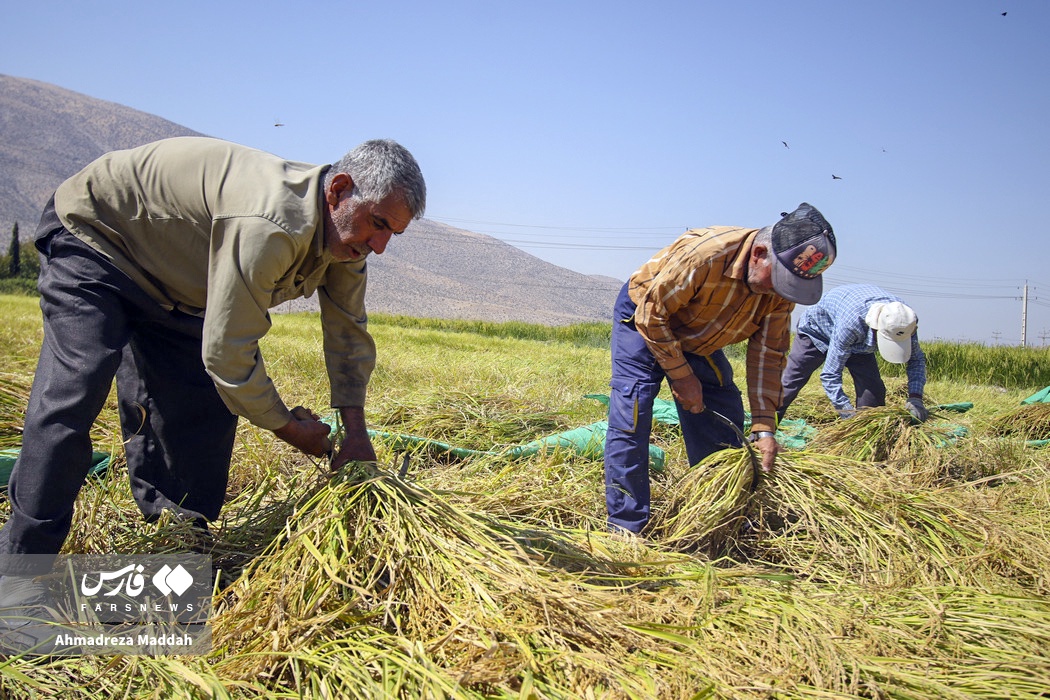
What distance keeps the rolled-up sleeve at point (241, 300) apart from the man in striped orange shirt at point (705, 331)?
1290 mm

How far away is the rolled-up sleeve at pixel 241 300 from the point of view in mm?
1837

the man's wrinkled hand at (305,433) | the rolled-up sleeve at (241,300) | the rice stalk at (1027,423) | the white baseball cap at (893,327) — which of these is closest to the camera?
the rolled-up sleeve at (241,300)

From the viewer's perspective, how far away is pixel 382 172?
6.23 ft

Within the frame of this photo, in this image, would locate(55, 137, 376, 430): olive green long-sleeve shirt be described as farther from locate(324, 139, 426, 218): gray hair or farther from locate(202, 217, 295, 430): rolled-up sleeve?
locate(324, 139, 426, 218): gray hair

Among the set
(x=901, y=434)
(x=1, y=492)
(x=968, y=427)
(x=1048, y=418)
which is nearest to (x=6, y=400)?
(x=1, y=492)

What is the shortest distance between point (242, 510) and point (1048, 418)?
16.8 ft

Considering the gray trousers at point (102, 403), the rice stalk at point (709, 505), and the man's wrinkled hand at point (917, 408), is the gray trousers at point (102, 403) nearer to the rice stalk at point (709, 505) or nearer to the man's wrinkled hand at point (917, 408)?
the rice stalk at point (709, 505)

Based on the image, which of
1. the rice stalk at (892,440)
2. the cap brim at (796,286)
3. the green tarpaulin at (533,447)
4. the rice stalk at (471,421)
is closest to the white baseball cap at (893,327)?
the rice stalk at (892,440)

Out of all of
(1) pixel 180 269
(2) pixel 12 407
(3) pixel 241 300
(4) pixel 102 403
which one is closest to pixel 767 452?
(3) pixel 241 300

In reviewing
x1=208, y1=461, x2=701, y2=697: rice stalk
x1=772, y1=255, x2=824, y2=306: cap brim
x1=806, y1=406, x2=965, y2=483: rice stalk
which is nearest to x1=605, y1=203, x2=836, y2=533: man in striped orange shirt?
x1=772, y1=255, x2=824, y2=306: cap brim

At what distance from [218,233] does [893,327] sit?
11.9ft

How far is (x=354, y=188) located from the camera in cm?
195

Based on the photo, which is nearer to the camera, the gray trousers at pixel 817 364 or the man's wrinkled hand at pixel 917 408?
the man's wrinkled hand at pixel 917 408

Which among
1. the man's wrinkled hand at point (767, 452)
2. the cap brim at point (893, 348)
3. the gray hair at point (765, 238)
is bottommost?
the man's wrinkled hand at point (767, 452)
